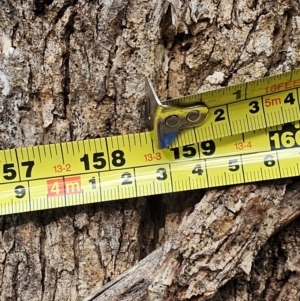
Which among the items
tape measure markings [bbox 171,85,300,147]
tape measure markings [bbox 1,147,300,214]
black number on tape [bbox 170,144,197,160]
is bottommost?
tape measure markings [bbox 1,147,300,214]

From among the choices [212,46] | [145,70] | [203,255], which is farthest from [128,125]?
[203,255]

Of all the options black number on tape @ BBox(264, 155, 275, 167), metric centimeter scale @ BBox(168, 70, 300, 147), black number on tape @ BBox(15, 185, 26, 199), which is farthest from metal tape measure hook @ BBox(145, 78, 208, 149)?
black number on tape @ BBox(15, 185, 26, 199)

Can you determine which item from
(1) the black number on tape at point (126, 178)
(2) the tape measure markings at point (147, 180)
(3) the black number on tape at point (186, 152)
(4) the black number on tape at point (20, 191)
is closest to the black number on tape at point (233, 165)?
(2) the tape measure markings at point (147, 180)

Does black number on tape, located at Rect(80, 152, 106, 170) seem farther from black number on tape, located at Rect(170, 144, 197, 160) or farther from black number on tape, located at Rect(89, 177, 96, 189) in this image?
black number on tape, located at Rect(170, 144, 197, 160)

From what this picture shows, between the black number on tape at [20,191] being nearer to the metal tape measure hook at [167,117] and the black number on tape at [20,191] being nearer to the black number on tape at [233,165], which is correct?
the metal tape measure hook at [167,117]

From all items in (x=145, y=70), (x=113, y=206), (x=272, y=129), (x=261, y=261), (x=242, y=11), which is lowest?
(x=261, y=261)

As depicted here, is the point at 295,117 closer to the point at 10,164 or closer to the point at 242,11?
the point at 242,11
